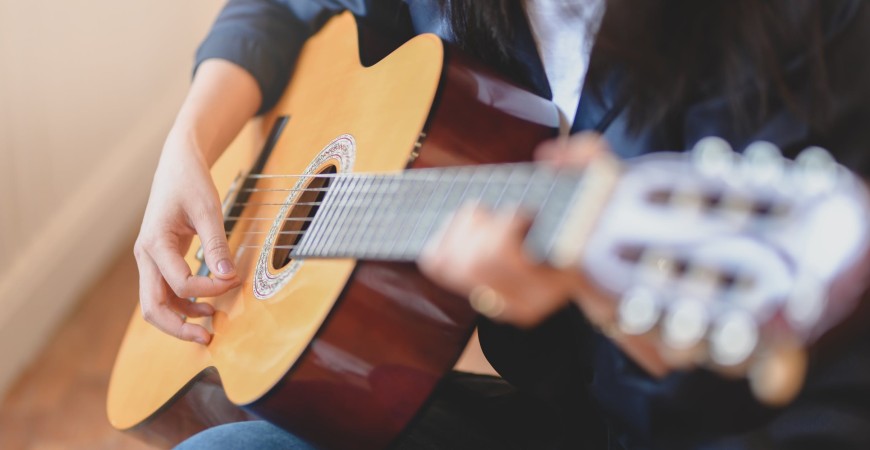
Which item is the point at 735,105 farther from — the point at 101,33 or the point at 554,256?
the point at 101,33

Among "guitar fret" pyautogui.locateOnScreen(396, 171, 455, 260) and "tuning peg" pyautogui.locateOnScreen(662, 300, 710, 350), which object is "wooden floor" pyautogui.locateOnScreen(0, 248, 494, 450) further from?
"tuning peg" pyautogui.locateOnScreen(662, 300, 710, 350)

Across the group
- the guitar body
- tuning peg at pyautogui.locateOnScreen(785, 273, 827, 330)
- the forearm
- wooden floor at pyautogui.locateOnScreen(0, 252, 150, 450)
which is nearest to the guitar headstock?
tuning peg at pyautogui.locateOnScreen(785, 273, 827, 330)

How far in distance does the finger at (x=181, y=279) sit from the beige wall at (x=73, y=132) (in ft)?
2.49

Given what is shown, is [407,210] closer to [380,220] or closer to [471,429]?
[380,220]

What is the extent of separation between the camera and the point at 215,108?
96cm

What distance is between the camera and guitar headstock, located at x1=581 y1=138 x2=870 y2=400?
1.21 ft

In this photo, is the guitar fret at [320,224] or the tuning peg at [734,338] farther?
the guitar fret at [320,224]

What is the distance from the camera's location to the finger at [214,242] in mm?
799

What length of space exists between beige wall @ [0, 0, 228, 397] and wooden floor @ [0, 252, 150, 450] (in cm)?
4

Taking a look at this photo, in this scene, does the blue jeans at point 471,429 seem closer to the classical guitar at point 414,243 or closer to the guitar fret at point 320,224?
the classical guitar at point 414,243

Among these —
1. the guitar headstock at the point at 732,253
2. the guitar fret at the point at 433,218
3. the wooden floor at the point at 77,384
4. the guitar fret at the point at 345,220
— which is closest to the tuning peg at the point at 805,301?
the guitar headstock at the point at 732,253

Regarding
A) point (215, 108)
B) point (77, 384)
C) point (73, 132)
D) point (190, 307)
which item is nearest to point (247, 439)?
point (190, 307)

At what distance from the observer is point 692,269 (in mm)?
396

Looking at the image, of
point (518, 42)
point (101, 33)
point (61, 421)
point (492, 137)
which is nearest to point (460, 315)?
point (492, 137)
